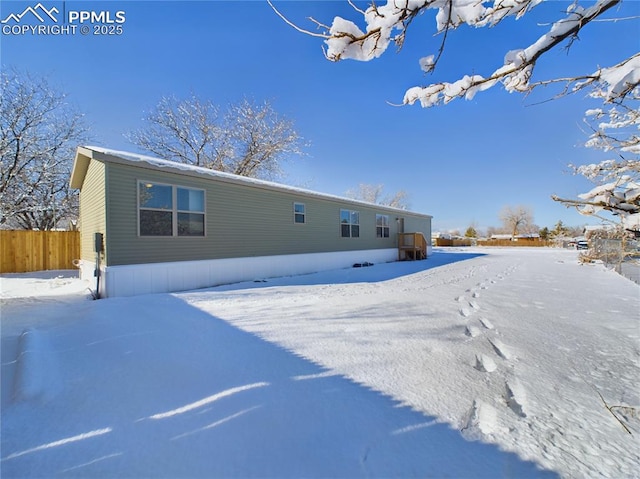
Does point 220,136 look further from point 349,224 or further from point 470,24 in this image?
point 470,24

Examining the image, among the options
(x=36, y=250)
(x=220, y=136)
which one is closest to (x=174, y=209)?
(x=36, y=250)

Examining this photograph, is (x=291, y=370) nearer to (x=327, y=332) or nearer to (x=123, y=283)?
(x=327, y=332)

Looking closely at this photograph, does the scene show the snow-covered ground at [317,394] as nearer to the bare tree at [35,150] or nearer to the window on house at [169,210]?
the window on house at [169,210]

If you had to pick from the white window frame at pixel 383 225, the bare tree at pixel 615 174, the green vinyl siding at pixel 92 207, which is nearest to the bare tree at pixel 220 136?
the white window frame at pixel 383 225

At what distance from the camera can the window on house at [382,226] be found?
567 inches

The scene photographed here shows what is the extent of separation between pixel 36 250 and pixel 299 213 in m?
8.95

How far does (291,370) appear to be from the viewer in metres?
2.53

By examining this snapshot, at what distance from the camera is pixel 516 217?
55969mm

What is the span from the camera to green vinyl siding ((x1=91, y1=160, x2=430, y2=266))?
5.93 m

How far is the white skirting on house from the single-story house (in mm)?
20

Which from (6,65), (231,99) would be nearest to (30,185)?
(6,65)

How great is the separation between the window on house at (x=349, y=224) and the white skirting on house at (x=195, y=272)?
156 centimetres

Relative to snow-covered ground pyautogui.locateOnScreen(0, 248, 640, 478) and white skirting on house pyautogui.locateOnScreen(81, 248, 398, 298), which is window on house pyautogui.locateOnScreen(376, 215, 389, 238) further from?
snow-covered ground pyautogui.locateOnScreen(0, 248, 640, 478)

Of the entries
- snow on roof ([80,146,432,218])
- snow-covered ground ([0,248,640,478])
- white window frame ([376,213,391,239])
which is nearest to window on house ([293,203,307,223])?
snow on roof ([80,146,432,218])
